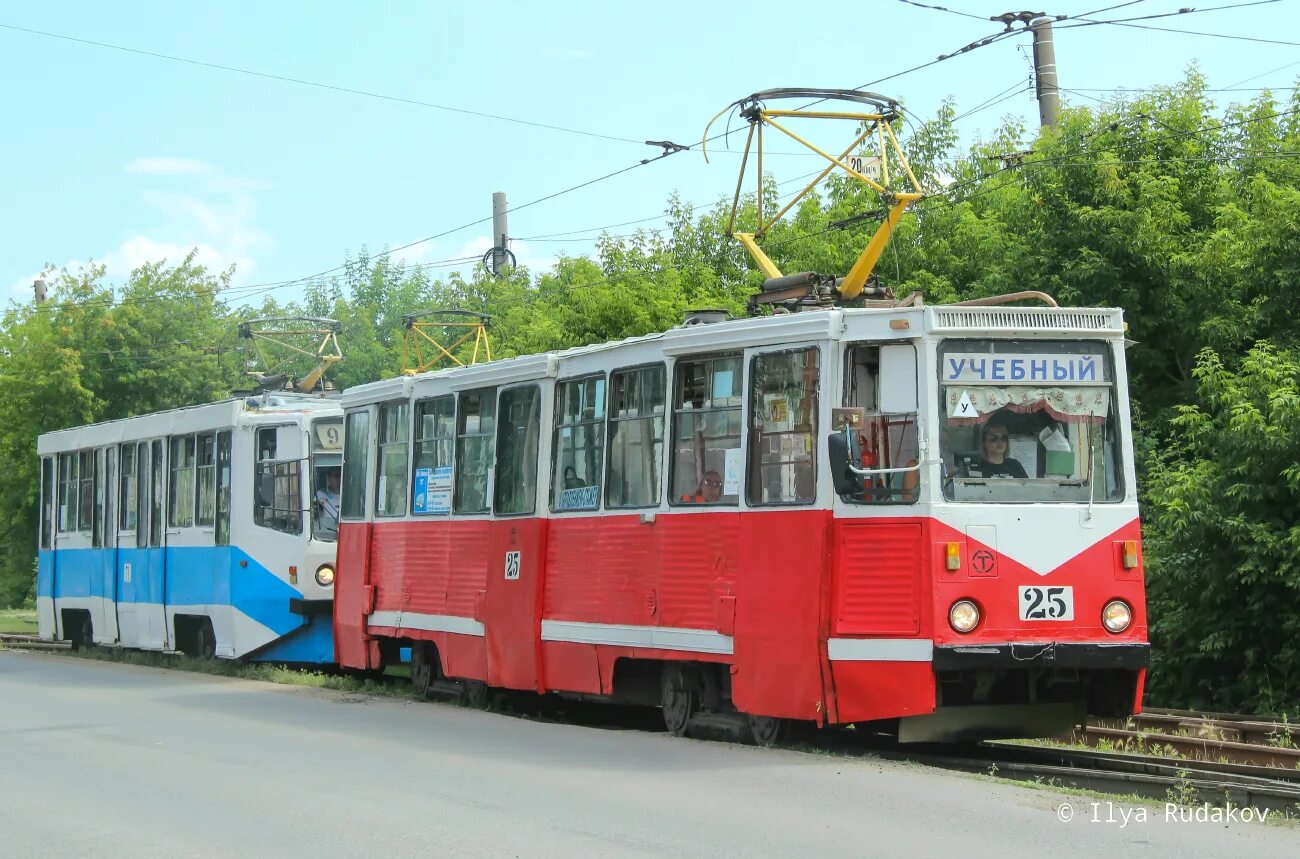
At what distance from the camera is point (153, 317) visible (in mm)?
46125

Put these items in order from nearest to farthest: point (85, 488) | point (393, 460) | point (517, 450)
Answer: point (517, 450)
point (393, 460)
point (85, 488)

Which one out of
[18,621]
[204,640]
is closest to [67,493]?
[204,640]

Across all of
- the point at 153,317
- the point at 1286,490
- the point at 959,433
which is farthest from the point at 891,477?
the point at 153,317

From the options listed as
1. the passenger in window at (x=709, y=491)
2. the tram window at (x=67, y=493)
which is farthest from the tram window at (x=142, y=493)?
the passenger in window at (x=709, y=491)

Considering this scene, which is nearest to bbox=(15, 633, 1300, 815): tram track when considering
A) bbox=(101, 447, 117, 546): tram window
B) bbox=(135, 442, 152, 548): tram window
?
bbox=(135, 442, 152, 548): tram window

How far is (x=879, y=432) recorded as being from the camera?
11.1 metres

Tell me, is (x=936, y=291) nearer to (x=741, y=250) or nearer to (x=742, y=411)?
(x=741, y=250)

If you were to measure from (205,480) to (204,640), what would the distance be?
203 cm

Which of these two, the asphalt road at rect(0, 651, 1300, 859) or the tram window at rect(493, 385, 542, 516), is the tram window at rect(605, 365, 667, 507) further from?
the asphalt road at rect(0, 651, 1300, 859)

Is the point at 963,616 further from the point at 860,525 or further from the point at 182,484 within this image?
the point at 182,484

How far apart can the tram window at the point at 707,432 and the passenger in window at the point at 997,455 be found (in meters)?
1.85

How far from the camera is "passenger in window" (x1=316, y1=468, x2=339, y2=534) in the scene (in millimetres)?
19562

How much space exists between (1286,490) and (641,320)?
15.8 m

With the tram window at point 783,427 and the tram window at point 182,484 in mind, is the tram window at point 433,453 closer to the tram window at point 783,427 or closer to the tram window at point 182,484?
the tram window at point 783,427
